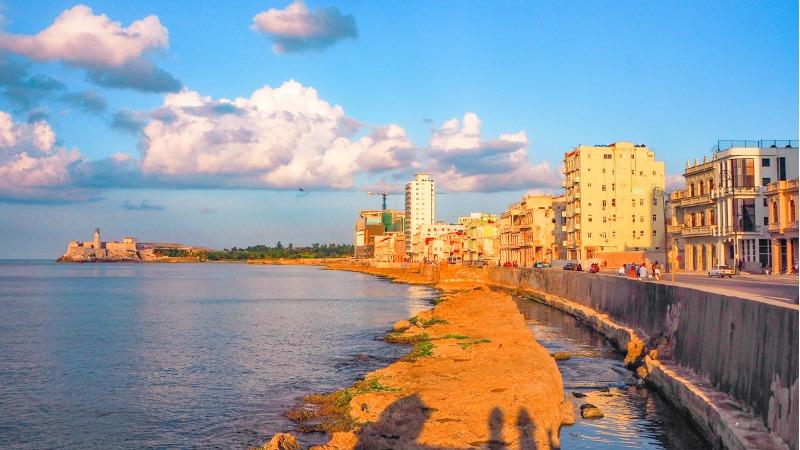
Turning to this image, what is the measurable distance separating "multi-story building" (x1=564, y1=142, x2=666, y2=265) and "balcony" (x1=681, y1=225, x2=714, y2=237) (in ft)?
95.7

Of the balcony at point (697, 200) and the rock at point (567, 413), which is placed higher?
the balcony at point (697, 200)

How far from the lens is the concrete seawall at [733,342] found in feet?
57.9

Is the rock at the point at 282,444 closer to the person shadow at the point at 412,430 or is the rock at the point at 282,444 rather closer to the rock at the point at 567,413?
the person shadow at the point at 412,430

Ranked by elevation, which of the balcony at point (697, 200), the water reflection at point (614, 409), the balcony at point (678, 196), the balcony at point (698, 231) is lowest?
the water reflection at point (614, 409)

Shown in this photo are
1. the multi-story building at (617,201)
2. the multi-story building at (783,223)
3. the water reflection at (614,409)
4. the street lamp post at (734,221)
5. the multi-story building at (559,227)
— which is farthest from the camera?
the multi-story building at (559,227)

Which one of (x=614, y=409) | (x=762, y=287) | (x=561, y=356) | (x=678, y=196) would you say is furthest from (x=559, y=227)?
(x=614, y=409)

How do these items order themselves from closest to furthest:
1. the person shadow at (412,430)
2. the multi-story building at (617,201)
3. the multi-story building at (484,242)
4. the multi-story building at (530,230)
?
1. the person shadow at (412,430)
2. the multi-story building at (617,201)
3. the multi-story building at (530,230)
4. the multi-story building at (484,242)

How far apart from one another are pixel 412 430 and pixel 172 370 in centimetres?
2252

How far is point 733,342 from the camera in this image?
22.9 meters

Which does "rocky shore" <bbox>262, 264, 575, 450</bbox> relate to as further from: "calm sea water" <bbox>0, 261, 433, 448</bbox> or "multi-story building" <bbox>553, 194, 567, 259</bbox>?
"multi-story building" <bbox>553, 194, 567, 259</bbox>

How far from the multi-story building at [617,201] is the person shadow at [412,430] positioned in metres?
96.0

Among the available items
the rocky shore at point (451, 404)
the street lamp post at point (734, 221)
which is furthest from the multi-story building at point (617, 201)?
the rocky shore at point (451, 404)

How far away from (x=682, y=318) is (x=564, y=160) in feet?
316

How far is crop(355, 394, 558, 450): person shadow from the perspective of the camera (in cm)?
1902
